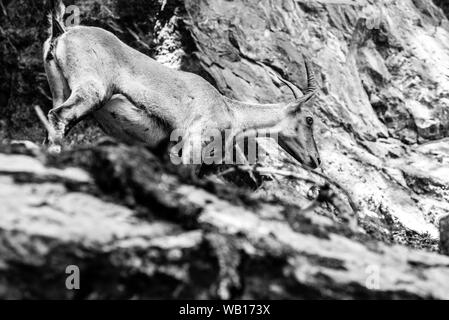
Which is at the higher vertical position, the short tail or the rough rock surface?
the short tail

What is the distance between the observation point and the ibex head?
10.7 m

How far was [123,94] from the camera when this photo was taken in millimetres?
8680

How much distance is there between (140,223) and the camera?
4.03 meters

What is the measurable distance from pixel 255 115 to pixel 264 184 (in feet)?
3.49

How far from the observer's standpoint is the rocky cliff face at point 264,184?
12.5ft

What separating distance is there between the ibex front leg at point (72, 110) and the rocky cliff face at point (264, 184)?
6.66 feet
